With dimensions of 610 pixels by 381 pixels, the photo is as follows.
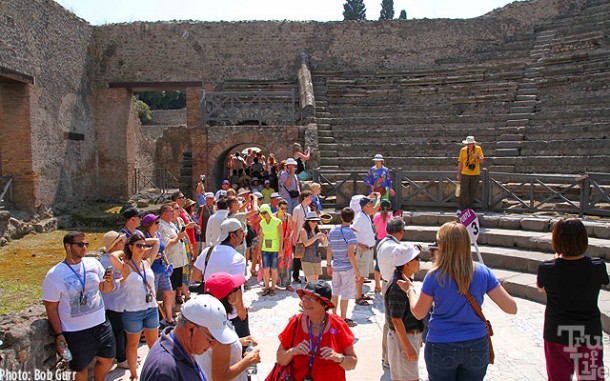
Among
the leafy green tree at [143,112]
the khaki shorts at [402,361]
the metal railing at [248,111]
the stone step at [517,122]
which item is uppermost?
the leafy green tree at [143,112]

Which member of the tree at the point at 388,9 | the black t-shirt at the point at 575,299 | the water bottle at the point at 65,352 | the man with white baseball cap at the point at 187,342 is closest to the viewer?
the man with white baseball cap at the point at 187,342

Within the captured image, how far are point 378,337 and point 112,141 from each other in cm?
1680

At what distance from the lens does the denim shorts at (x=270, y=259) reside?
8.40 metres

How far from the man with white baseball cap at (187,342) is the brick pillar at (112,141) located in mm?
18926

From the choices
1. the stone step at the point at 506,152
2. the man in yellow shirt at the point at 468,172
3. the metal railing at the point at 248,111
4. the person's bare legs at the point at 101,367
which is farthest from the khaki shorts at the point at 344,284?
the metal railing at the point at 248,111

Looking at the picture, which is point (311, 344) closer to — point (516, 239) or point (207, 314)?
point (207, 314)

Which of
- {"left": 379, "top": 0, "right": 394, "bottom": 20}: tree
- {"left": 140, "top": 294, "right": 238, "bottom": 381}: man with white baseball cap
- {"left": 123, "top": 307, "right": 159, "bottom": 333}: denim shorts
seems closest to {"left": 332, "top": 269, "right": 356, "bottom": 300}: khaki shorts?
{"left": 123, "top": 307, "right": 159, "bottom": 333}: denim shorts

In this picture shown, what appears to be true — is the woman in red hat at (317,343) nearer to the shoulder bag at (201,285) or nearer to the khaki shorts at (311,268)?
the shoulder bag at (201,285)

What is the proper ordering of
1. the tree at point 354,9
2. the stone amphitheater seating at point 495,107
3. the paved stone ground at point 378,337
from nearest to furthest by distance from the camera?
the paved stone ground at point 378,337, the stone amphitheater seating at point 495,107, the tree at point 354,9

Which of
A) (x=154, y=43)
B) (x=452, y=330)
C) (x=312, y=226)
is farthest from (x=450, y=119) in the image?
(x=452, y=330)

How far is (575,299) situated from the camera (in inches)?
154

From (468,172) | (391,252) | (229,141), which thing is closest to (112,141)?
(229,141)

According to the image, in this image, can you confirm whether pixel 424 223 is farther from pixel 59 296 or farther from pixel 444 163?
pixel 59 296

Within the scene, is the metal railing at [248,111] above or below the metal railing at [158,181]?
above
